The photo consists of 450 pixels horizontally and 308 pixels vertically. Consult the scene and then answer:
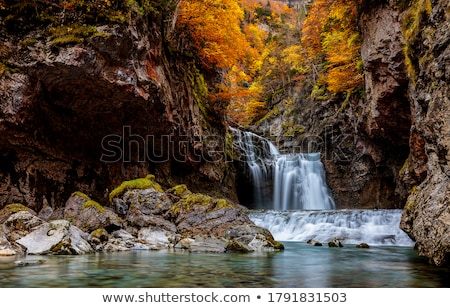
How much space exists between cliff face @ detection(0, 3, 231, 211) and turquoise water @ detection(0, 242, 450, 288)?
20.6 feet

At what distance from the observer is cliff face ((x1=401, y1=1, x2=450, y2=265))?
603cm

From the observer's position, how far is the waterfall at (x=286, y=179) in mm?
23641

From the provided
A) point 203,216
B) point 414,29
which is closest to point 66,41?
point 203,216

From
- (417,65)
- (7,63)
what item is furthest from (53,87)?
(417,65)

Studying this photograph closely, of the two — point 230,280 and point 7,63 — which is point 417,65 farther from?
point 7,63

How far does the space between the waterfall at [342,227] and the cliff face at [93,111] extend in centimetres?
618

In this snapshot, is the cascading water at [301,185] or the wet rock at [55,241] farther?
the cascading water at [301,185]

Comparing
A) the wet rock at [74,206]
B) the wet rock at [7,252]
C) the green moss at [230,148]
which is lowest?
the wet rock at [7,252]

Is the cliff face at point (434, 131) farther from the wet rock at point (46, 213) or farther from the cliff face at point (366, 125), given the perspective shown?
the wet rock at point (46, 213)

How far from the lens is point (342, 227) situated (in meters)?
13.6

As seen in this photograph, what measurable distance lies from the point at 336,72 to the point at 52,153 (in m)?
14.0

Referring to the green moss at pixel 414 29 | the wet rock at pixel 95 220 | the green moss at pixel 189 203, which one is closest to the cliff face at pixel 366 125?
the green moss at pixel 414 29

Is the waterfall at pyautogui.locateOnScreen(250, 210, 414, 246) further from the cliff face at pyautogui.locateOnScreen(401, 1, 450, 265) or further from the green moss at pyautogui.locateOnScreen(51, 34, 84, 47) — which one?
the green moss at pyautogui.locateOnScreen(51, 34, 84, 47)

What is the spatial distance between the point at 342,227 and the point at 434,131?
756cm
